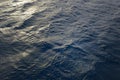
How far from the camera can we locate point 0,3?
594cm

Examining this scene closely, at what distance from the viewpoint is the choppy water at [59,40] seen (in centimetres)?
331

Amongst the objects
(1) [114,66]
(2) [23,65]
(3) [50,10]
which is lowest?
(1) [114,66]

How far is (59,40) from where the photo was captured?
416 cm

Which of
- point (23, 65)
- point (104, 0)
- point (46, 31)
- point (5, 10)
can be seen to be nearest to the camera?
point (23, 65)

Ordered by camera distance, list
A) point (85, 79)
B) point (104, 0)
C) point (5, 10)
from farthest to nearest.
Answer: point (104, 0), point (5, 10), point (85, 79)

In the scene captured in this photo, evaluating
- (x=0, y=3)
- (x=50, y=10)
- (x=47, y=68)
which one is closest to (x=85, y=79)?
(x=47, y=68)

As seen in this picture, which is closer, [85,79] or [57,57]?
[85,79]

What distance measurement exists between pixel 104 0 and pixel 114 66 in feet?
12.3

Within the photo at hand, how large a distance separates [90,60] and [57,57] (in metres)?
0.70

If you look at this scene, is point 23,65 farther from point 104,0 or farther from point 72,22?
point 104,0

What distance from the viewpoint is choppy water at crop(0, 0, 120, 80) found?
3309mm

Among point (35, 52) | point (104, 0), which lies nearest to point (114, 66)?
point (35, 52)

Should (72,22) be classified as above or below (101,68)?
above

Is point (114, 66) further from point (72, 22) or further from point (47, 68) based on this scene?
point (72, 22)
